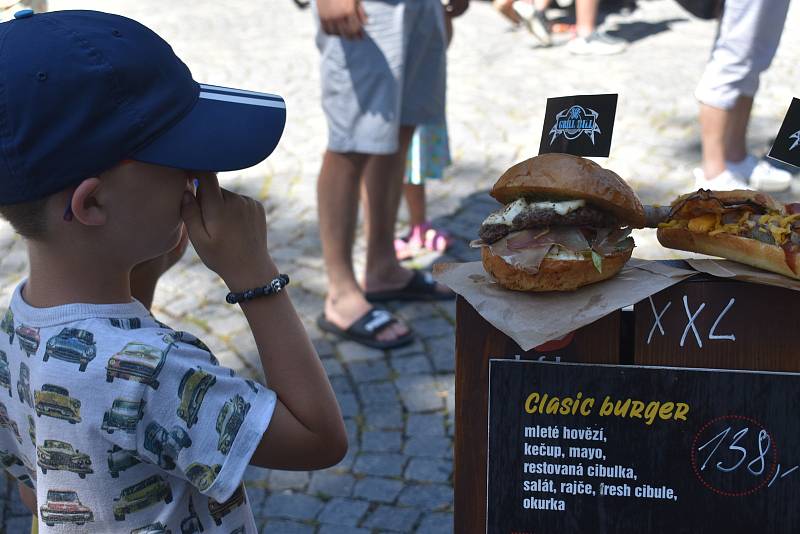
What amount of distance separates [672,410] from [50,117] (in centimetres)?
120

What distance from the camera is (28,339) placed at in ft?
5.24

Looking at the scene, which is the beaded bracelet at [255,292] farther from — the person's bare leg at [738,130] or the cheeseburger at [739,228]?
the person's bare leg at [738,130]

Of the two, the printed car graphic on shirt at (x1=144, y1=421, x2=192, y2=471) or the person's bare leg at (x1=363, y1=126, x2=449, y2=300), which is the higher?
the printed car graphic on shirt at (x1=144, y1=421, x2=192, y2=471)

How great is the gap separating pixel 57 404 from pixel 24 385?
0.44 feet

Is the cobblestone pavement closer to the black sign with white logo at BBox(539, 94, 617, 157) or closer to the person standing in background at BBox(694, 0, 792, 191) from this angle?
the person standing in background at BBox(694, 0, 792, 191)

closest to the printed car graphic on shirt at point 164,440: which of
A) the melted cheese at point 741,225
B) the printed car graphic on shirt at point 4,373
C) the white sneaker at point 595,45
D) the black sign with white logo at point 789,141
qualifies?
the printed car graphic on shirt at point 4,373

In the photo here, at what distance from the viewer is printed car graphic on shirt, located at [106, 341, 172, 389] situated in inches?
59.2

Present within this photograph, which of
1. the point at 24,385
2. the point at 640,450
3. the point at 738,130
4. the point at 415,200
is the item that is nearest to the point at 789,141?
the point at 640,450

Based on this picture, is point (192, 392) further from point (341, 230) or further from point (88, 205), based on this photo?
point (341, 230)

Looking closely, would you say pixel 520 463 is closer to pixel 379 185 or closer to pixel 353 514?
pixel 353 514

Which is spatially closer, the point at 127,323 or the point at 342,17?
the point at 127,323

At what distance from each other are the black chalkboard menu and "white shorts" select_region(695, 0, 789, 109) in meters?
3.87

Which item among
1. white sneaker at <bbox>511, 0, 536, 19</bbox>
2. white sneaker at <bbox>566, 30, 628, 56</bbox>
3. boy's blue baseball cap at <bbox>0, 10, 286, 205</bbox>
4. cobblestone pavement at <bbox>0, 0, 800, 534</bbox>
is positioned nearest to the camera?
boy's blue baseball cap at <bbox>0, 10, 286, 205</bbox>

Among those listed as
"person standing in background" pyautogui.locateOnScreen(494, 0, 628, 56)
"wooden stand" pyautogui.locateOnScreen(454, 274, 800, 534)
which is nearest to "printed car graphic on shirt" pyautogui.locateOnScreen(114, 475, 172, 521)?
"wooden stand" pyautogui.locateOnScreen(454, 274, 800, 534)
